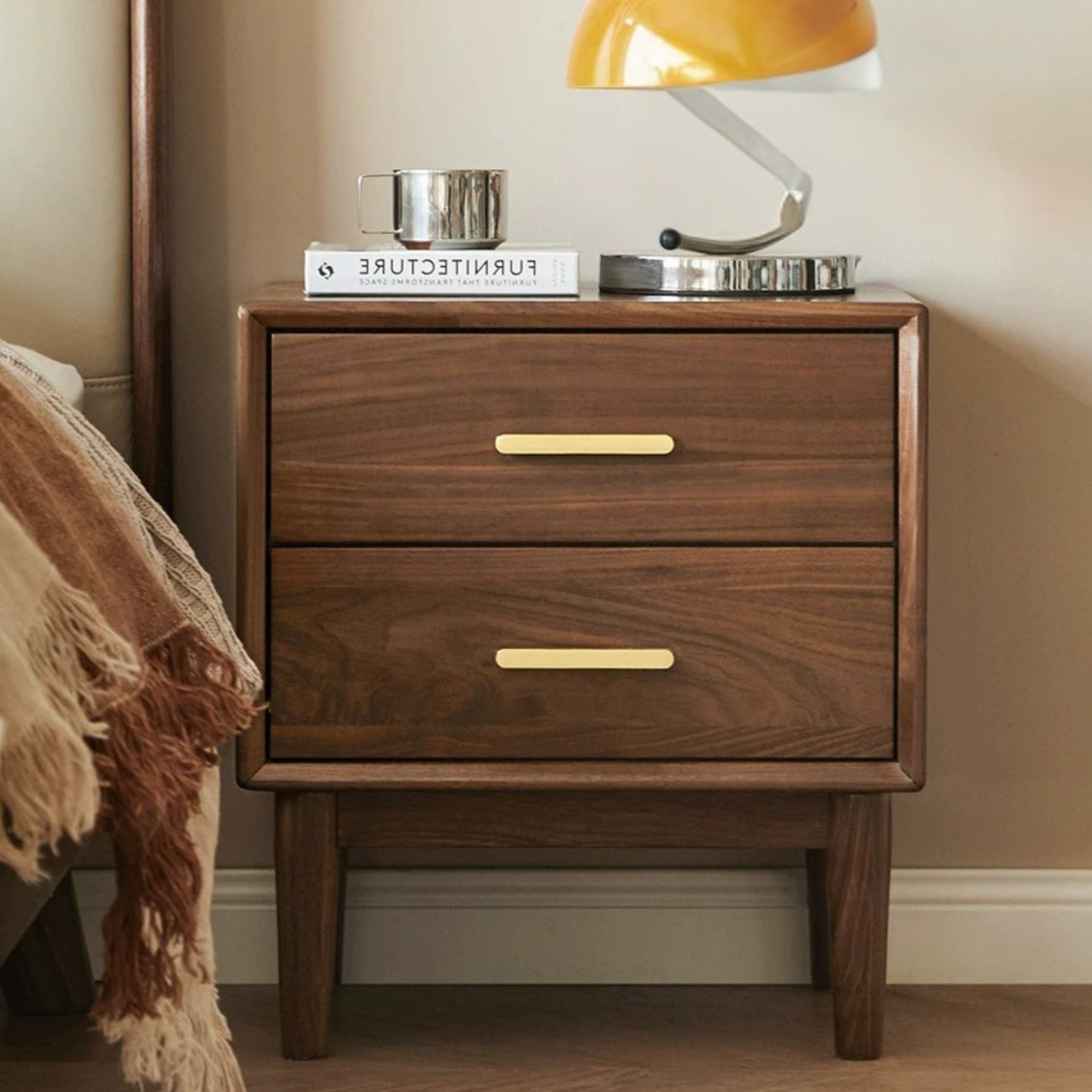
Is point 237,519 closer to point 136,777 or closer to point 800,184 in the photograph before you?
point 136,777

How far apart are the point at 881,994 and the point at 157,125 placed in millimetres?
1062

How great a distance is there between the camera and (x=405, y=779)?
142 cm

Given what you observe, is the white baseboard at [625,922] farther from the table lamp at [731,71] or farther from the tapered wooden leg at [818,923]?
the table lamp at [731,71]

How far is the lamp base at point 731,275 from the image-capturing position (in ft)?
4.89

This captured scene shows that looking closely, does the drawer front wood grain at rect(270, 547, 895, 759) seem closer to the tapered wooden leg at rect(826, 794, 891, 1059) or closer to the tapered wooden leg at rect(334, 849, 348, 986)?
the tapered wooden leg at rect(826, 794, 891, 1059)

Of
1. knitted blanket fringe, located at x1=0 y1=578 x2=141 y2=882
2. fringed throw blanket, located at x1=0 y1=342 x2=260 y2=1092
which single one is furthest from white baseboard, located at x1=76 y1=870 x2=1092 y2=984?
knitted blanket fringe, located at x1=0 y1=578 x2=141 y2=882

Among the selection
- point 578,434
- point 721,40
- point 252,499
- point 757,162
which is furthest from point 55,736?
point 757,162

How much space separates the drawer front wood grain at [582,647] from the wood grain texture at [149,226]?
1.05 ft

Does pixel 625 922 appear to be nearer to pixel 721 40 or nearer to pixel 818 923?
pixel 818 923

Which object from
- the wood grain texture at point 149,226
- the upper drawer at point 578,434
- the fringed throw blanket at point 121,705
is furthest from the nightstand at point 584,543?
the wood grain texture at point 149,226

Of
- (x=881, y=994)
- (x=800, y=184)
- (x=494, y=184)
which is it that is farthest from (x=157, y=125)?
(x=881, y=994)

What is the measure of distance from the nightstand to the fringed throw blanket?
16cm

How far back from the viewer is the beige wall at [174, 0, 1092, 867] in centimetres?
171

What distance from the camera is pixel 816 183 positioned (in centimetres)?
Answer: 173
